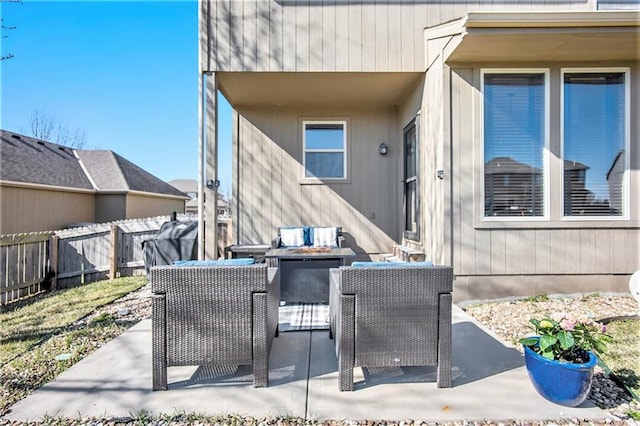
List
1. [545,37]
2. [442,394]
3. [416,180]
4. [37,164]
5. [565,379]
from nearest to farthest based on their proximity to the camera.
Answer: [565,379]
[442,394]
[545,37]
[416,180]
[37,164]

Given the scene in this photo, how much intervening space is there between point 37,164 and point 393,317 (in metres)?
15.7

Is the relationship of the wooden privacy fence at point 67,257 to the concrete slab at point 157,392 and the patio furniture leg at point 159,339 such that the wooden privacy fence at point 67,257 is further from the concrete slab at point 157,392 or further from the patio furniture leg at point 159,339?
the patio furniture leg at point 159,339

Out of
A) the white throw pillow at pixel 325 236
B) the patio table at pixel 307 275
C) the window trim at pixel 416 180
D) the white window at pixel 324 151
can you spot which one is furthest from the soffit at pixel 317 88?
the patio table at pixel 307 275

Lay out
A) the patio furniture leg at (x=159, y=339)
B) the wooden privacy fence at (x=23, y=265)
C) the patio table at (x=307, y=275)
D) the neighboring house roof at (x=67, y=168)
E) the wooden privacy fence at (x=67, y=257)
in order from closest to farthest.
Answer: the patio furniture leg at (x=159, y=339), the patio table at (x=307, y=275), the wooden privacy fence at (x=23, y=265), the wooden privacy fence at (x=67, y=257), the neighboring house roof at (x=67, y=168)

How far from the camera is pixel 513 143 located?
4.59 meters

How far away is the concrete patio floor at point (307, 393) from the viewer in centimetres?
209

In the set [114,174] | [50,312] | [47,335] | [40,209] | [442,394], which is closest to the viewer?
[442,394]

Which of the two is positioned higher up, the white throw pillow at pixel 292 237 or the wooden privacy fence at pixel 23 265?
the white throw pillow at pixel 292 237

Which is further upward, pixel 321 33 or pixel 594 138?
pixel 321 33

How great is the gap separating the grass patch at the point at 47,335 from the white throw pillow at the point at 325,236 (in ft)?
10.7

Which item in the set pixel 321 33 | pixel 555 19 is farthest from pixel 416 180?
pixel 321 33

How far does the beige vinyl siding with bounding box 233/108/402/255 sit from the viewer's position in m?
6.60

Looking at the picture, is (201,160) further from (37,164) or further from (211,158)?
(37,164)

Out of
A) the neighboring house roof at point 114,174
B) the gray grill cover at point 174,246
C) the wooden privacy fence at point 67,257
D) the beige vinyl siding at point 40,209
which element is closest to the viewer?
the wooden privacy fence at point 67,257
